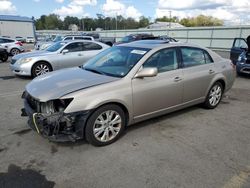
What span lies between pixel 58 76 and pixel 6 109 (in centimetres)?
209

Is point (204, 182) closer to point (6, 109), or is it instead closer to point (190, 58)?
point (190, 58)

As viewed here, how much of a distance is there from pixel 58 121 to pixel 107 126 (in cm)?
76

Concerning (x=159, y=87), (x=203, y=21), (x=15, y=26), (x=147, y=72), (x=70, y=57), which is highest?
(x=203, y=21)

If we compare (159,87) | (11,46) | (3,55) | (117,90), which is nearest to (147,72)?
(159,87)

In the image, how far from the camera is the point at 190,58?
467 centimetres

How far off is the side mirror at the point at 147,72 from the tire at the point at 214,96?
2049 mm

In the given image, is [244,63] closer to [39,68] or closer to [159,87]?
[159,87]

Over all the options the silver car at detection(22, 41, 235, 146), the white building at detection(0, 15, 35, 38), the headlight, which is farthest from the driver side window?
the white building at detection(0, 15, 35, 38)

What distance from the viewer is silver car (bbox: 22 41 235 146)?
3250 millimetres

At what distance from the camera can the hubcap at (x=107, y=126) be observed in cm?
347

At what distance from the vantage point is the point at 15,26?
47.5 m

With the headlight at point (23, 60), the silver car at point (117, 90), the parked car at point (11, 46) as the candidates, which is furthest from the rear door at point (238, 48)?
the parked car at point (11, 46)

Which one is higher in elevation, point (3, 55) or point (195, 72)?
point (195, 72)

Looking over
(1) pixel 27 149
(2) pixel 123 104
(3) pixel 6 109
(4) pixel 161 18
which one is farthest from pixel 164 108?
(4) pixel 161 18
